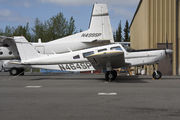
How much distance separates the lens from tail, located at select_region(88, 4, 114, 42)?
16.1m

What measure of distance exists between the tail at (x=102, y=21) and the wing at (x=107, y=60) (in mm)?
4978

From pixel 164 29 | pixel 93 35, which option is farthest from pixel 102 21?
pixel 164 29

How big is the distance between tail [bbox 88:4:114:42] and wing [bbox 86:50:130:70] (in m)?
4.98

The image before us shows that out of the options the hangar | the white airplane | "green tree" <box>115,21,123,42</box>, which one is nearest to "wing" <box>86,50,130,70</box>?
the white airplane

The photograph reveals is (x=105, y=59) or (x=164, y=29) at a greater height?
(x=164, y=29)

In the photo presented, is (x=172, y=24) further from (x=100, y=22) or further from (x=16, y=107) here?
(x=16, y=107)

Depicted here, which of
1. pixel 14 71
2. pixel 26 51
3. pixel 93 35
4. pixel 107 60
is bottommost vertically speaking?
pixel 14 71

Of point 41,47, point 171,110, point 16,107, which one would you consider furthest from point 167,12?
point 16,107

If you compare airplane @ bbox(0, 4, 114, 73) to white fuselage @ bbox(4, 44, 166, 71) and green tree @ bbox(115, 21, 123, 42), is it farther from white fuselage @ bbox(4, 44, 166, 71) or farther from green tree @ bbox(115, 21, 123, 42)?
green tree @ bbox(115, 21, 123, 42)

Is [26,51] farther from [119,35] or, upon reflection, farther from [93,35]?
[119,35]

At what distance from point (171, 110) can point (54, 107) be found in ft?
9.14

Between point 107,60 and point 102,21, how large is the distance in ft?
20.5

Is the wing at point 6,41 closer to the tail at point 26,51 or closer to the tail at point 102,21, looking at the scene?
the tail at point 26,51

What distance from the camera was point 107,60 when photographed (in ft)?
35.6
